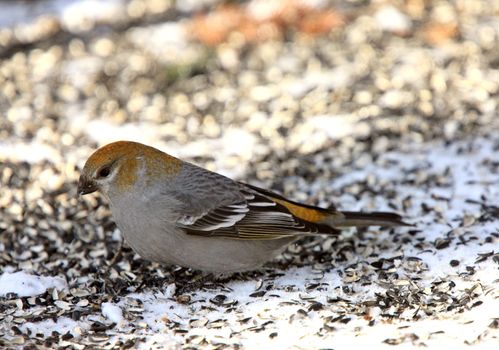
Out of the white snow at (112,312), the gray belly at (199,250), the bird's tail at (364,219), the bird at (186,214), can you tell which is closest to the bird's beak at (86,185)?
the bird at (186,214)

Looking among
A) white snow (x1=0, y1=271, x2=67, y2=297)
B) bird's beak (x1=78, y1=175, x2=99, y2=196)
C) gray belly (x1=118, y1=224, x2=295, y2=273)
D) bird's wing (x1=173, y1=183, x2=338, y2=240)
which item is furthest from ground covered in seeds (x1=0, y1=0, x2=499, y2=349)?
bird's beak (x1=78, y1=175, x2=99, y2=196)

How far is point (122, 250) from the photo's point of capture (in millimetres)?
5684

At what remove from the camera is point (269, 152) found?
7168 mm

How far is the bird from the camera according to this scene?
500 cm

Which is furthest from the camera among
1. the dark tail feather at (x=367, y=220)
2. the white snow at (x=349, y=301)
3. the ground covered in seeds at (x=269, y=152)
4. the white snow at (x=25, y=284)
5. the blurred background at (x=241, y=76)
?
the blurred background at (x=241, y=76)

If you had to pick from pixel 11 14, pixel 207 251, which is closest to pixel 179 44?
pixel 11 14

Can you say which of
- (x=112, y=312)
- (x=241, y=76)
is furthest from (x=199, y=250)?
(x=241, y=76)

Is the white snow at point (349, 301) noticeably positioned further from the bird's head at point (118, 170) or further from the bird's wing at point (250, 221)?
the bird's head at point (118, 170)

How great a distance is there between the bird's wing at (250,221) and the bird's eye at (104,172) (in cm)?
52

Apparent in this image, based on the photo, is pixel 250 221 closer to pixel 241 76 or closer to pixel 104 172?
pixel 104 172

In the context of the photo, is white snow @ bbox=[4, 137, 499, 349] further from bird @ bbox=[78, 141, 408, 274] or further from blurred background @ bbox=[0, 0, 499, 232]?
blurred background @ bbox=[0, 0, 499, 232]

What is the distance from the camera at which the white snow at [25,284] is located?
4.95m

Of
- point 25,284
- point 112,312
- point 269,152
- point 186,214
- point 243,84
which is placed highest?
point 243,84

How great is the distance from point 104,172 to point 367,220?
5.77ft
